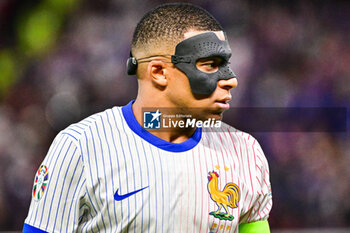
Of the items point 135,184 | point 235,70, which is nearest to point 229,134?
point 135,184

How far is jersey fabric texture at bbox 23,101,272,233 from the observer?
5.96ft

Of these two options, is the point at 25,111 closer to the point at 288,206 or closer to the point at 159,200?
the point at 288,206

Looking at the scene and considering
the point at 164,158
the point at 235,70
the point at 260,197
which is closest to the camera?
the point at 164,158

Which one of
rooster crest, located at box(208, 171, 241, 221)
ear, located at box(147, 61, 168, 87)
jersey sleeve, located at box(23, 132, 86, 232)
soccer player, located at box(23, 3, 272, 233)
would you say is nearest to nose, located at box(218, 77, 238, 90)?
soccer player, located at box(23, 3, 272, 233)

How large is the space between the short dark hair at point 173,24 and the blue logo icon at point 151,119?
27 cm

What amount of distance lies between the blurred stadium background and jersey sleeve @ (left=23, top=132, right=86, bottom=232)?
9.37 feet

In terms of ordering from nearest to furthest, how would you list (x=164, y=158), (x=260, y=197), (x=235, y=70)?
(x=164, y=158) → (x=260, y=197) → (x=235, y=70)

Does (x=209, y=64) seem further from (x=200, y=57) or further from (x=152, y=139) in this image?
(x=152, y=139)

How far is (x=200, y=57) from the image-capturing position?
198 cm

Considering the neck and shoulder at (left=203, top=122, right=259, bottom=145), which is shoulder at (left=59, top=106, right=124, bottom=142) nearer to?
the neck

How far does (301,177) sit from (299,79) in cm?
93

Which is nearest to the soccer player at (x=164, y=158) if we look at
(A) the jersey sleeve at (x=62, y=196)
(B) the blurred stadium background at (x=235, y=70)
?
(A) the jersey sleeve at (x=62, y=196)

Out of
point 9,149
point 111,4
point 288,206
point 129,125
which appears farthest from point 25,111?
point 129,125

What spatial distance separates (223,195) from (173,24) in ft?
2.17
